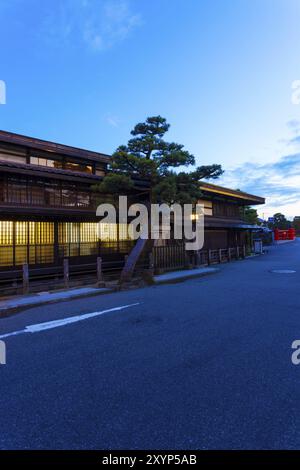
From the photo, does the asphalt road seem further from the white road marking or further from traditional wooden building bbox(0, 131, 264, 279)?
traditional wooden building bbox(0, 131, 264, 279)

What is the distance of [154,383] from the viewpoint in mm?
3418

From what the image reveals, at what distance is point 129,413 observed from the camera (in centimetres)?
280

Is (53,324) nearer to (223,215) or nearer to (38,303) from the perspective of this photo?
(38,303)

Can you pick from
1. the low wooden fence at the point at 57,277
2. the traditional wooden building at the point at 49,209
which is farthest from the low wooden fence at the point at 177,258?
the low wooden fence at the point at 57,277

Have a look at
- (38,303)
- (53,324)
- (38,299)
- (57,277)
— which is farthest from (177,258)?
(53,324)

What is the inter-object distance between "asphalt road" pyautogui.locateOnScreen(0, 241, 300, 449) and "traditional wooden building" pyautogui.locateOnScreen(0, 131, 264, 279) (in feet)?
19.7

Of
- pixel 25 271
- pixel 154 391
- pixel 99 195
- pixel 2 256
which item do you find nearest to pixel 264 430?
pixel 154 391

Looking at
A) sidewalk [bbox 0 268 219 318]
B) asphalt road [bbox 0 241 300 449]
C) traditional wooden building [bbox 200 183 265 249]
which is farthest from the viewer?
traditional wooden building [bbox 200 183 265 249]

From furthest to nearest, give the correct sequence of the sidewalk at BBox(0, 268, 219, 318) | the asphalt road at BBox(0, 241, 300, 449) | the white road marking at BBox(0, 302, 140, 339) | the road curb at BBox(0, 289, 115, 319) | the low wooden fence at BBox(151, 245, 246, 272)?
the low wooden fence at BBox(151, 245, 246, 272), the sidewalk at BBox(0, 268, 219, 318), the road curb at BBox(0, 289, 115, 319), the white road marking at BBox(0, 302, 140, 339), the asphalt road at BBox(0, 241, 300, 449)

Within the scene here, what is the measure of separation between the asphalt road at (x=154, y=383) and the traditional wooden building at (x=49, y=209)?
19.7 ft

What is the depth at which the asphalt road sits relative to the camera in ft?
8.13

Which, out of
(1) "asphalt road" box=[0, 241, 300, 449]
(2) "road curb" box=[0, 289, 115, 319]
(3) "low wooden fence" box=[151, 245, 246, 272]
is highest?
(3) "low wooden fence" box=[151, 245, 246, 272]

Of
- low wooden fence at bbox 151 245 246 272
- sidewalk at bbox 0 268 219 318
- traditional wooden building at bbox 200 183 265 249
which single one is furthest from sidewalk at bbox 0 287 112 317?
traditional wooden building at bbox 200 183 265 249
